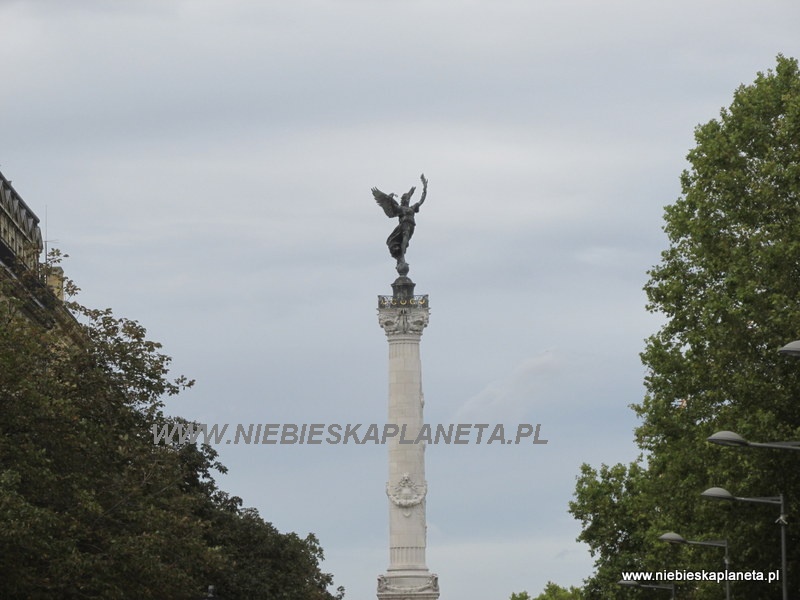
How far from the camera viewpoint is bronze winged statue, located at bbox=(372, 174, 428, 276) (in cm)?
9450

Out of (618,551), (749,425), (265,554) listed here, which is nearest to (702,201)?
(749,425)

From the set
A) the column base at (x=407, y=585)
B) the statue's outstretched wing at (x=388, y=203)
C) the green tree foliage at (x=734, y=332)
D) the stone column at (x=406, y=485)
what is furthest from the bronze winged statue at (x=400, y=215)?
the green tree foliage at (x=734, y=332)

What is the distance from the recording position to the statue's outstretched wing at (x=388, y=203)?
311ft

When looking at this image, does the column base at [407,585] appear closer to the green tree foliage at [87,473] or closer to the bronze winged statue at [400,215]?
the bronze winged statue at [400,215]

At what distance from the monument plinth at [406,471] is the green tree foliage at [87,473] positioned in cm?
3426

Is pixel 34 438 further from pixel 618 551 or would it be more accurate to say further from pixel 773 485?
pixel 618 551

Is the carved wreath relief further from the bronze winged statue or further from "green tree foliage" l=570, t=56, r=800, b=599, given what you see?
"green tree foliage" l=570, t=56, r=800, b=599

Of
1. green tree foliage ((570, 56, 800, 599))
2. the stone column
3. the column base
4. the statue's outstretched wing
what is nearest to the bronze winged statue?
the statue's outstretched wing

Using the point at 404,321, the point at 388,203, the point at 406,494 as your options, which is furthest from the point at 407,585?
the point at 388,203

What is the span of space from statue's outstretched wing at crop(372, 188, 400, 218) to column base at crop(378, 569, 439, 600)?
1761 cm

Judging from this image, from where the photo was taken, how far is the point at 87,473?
47406 mm

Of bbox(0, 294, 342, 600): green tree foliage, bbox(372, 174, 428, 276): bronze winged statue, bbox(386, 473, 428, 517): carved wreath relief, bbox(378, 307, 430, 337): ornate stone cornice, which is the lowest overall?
bbox(0, 294, 342, 600): green tree foliage

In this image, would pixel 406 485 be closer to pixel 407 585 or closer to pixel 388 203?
pixel 407 585

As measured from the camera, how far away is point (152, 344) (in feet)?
162
